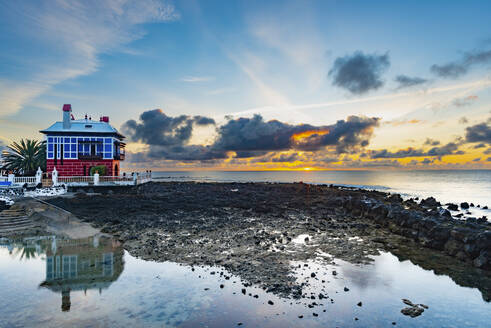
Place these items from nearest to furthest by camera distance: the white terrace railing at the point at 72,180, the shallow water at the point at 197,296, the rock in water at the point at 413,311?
the shallow water at the point at 197,296 < the rock in water at the point at 413,311 < the white terrace railing at the point at 72,180

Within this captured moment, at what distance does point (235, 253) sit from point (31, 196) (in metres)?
27.4

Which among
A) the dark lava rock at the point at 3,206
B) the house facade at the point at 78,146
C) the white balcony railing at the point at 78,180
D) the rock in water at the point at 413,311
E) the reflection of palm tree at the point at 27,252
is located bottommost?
the reflection of palm tree at the point at 27,252

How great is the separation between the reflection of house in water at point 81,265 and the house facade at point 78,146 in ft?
95.5

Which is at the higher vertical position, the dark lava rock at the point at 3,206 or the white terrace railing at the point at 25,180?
the white terrace railing at the point at 25,180

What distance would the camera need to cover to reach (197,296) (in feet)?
31.1

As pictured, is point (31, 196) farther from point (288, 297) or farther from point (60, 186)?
point (288, 297)

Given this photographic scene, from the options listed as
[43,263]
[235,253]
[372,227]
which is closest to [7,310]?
[43,263]

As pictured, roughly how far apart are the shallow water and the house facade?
103ft

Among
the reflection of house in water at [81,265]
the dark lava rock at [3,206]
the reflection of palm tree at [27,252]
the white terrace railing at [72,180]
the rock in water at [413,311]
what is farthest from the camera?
the white terrace railing at [72,180]

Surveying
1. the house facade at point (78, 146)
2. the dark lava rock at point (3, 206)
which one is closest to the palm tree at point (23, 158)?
the house facade at point (78, 146)

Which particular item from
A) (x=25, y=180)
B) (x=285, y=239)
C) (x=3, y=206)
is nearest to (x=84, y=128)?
(x=25, y=180)

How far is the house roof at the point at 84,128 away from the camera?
4109 centimetres

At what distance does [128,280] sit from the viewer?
35.3 feet

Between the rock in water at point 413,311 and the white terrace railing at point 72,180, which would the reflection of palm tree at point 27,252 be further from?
the white terrace railing at point 72,180
